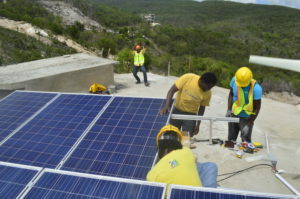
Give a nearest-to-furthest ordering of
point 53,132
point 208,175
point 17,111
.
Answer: point 208,175
point 53,132
point 17,111

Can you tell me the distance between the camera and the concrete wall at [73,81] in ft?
28.9

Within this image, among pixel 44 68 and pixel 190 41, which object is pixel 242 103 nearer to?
pixel 44 68

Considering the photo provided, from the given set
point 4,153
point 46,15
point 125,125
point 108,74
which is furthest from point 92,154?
point 46,15

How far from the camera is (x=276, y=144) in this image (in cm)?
680

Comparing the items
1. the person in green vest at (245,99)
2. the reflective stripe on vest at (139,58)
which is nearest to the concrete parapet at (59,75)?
the reflective stripe on vest at (139,58)

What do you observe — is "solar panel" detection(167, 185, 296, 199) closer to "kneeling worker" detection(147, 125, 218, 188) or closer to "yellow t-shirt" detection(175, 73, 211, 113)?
"kneeling worker" detection(147, 125, 218, 188)

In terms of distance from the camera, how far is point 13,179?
3.33 metres

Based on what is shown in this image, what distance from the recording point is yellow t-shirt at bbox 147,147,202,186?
9.91ft

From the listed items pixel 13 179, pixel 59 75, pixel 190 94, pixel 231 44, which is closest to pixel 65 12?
pixel 231 44

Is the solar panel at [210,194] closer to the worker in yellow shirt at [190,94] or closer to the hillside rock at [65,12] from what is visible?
the worker in yellow shirt at [190,94]

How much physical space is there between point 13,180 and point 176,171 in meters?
2.13

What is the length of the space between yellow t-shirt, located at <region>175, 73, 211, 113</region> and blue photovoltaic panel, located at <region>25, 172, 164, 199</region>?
10.5 ft

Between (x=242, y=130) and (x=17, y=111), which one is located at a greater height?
(x=17, y=111)

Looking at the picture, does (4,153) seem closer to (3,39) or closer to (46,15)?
(3,39)
